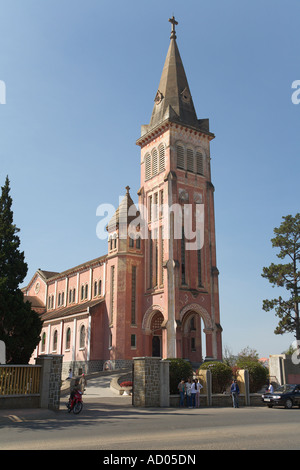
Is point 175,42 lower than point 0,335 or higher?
higher

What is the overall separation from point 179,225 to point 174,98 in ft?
46.0

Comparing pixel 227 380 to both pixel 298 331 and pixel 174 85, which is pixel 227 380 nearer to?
pixel 298 331

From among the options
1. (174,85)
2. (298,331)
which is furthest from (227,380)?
(174,85)

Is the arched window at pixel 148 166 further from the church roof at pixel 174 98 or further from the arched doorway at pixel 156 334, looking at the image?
the arched doorway at pixel 156 334

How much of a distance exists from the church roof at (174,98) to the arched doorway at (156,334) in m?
19.0

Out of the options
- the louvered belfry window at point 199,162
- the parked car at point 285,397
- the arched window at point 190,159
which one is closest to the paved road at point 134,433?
the parked car at point 285,397

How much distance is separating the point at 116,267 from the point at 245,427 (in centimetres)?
2880

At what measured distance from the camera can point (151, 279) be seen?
40.6m

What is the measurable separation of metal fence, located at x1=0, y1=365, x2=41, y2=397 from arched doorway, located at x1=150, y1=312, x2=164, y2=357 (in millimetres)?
23643

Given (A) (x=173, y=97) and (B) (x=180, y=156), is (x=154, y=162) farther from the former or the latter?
(A) (x=173, y=97)

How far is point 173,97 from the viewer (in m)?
44.8

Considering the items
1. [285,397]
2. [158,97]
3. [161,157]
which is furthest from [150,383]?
[158,97]

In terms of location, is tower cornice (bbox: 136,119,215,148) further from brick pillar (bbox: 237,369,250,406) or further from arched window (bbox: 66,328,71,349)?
brick pillar (bbox: 237,369,250,406)

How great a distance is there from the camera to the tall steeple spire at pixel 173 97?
4384 centimetres
